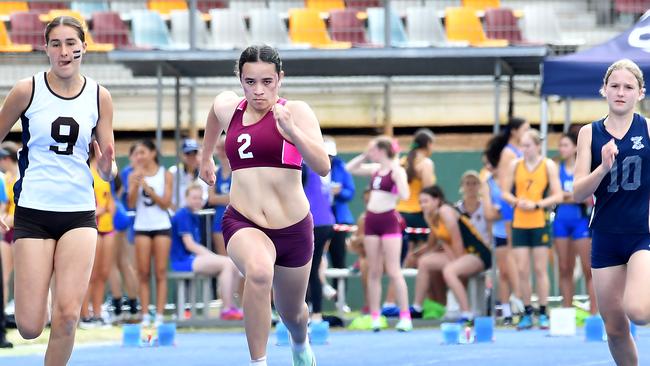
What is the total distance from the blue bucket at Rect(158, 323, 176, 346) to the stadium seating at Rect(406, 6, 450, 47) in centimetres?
929

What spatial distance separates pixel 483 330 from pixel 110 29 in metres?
10.3

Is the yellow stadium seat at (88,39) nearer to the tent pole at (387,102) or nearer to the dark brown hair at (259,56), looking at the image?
the tent pole at (387,102)

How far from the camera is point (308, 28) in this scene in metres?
20.5

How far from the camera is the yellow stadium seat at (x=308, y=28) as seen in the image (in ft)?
66.5

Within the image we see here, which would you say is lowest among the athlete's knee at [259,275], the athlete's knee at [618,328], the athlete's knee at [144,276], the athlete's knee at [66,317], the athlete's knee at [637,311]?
the athlete's knee at [144,276]

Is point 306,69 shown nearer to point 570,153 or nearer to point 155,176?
point 155,176

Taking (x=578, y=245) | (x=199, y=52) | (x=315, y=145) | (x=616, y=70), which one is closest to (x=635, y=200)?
(x=616, y=70)

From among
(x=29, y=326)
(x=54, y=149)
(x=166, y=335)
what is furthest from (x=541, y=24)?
(x=29, y=326)

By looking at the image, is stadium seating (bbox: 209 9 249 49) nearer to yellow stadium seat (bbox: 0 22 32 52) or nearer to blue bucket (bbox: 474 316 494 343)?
yellow stadium seat (bbox: 0 22 32 52)

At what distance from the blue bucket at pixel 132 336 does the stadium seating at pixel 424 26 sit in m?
9.49

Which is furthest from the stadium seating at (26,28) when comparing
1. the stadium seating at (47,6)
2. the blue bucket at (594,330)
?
the blue bucket at (594,330)

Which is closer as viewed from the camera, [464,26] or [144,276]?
[144,276]

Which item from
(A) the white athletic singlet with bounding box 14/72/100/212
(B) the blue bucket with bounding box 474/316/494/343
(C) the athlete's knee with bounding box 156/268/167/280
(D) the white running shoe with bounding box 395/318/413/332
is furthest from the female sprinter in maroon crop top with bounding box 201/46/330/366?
(C) the athlete's knee with bounding box 156/268/167/280

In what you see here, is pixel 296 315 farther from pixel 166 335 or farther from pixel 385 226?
pixel 385 226
